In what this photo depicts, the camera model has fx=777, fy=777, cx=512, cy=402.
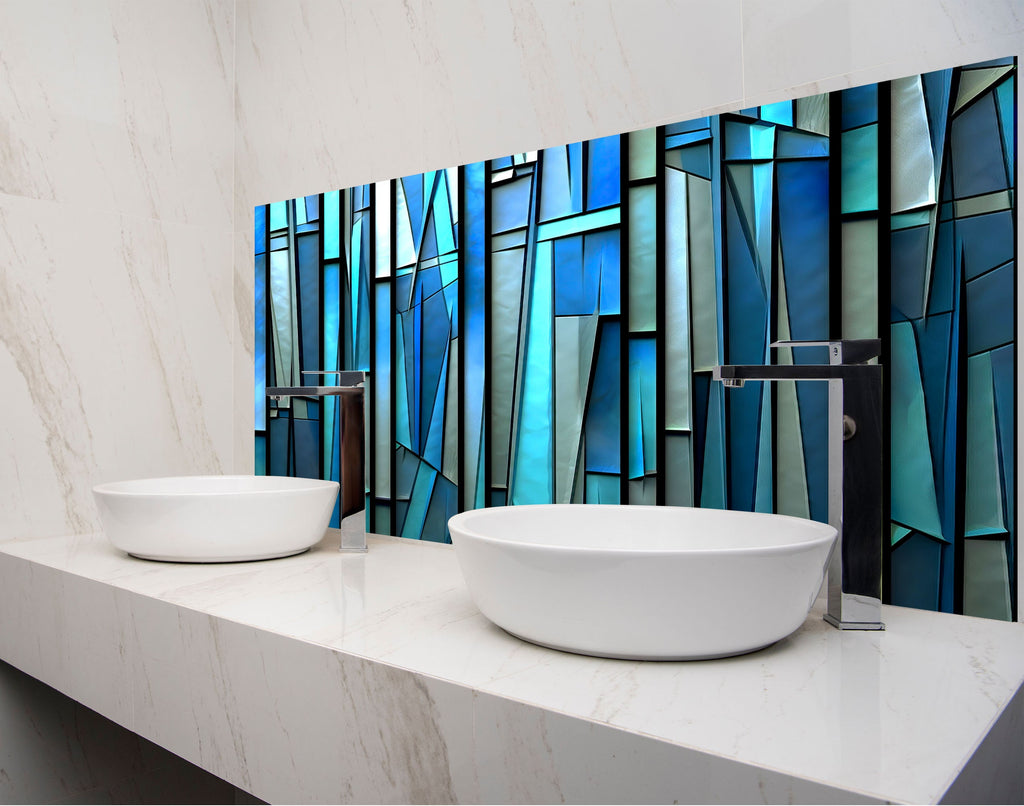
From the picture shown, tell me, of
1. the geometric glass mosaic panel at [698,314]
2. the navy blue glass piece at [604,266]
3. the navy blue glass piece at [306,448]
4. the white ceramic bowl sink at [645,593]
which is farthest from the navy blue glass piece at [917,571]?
the navy blue glass piece at [306,448]

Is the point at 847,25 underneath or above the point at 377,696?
above

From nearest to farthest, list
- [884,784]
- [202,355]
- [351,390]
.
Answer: [884,784], [351,390], [202,355]

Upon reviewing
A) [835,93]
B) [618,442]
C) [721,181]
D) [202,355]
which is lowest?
[618,442]

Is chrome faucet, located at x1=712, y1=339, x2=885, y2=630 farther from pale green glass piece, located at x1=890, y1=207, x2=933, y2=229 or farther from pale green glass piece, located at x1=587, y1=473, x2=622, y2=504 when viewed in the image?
pale green glass piece, located at x1=587, y1=473, x2=622, y2=504

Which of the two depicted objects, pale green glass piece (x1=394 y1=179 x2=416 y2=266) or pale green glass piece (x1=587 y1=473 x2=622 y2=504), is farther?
pale green glass piece (x1=394 y1=179 x2=416 y2=266)

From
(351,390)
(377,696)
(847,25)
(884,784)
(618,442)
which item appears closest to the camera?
(884,784)

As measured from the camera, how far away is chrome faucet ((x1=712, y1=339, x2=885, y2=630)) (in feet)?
3.11

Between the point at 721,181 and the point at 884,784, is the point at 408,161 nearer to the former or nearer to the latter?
the point at 721,181

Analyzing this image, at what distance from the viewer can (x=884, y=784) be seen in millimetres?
564

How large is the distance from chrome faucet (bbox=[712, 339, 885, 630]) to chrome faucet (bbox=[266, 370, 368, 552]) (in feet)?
2.48

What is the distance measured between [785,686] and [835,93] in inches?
32.6

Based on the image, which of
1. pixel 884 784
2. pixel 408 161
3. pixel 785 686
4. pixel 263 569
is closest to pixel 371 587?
pixel 263 569

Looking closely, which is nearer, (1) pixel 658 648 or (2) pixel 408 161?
(1) pixel 658 648

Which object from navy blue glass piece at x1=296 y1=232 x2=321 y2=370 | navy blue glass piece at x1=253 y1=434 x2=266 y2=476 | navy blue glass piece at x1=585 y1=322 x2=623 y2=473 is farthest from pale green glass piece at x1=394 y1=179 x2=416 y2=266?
navy blue glass piece at x1=253 y1=434 x2=266 y2=476
